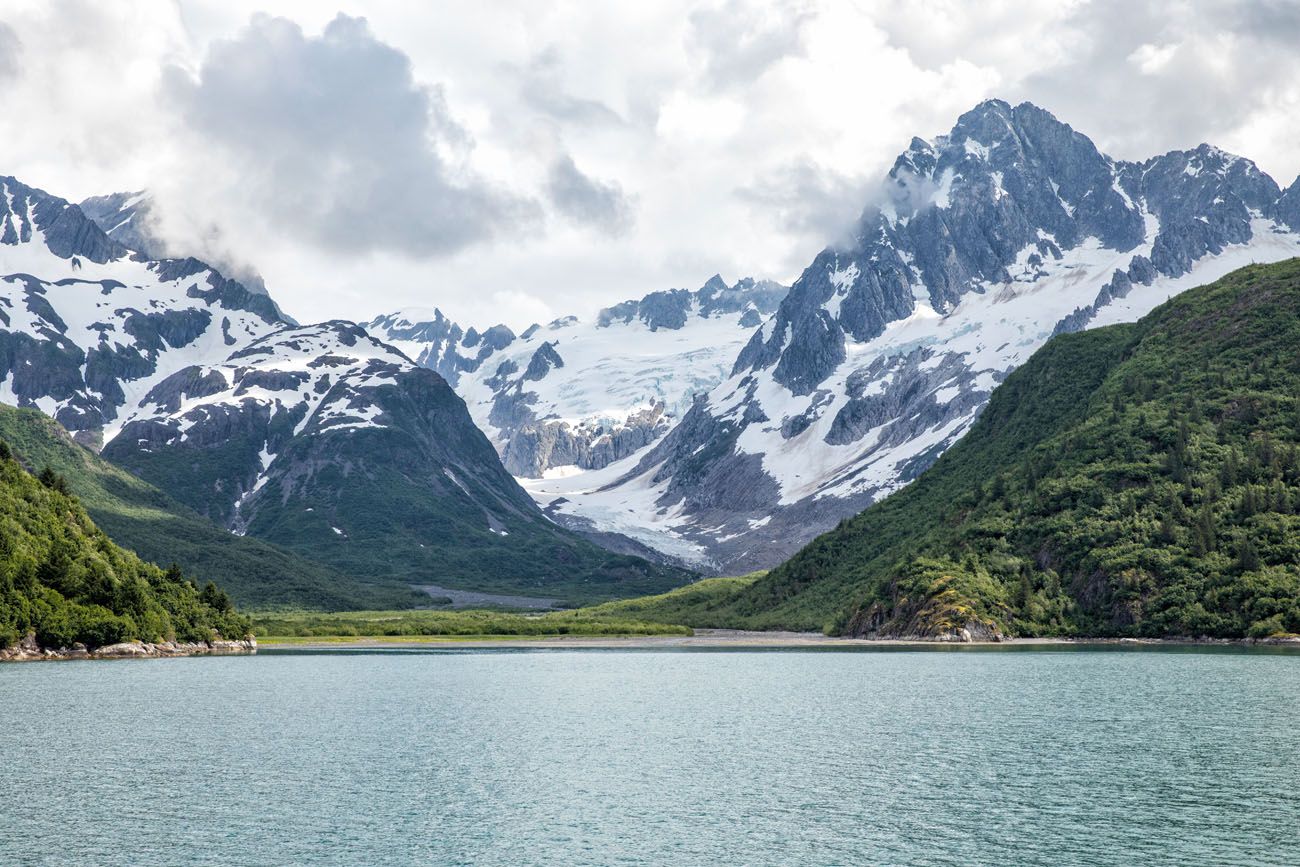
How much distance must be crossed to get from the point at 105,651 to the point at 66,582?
1036cm

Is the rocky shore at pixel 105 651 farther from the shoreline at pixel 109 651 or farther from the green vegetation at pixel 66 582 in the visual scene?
the green vegetation at pixel 66 582

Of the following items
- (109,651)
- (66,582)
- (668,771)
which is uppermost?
(66,582)

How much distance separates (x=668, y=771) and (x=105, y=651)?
4740 inches

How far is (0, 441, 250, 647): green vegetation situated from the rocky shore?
0.81 metres

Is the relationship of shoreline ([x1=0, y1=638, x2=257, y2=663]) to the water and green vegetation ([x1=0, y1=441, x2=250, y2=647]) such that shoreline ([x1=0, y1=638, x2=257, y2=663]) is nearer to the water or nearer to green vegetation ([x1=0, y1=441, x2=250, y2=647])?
green vegetation ([x1=0, y1=441, x2=250, y2=647])

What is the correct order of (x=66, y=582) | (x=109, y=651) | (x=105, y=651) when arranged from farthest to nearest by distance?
(x=109, y=651)
(x=105, y=651)
(x=66, y=582)

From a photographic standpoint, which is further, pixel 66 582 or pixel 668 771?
pixel 66 582

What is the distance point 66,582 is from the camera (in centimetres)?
17038

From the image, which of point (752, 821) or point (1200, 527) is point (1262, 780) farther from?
point (1200, 527)

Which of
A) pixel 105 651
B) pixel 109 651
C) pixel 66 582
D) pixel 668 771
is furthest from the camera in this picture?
pixel 109 651

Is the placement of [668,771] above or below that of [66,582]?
below

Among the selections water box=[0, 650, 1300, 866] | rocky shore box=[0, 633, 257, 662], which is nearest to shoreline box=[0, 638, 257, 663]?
rocky shore box=[0, 633, 257, 662]

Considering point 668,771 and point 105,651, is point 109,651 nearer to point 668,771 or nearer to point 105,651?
point 105,651

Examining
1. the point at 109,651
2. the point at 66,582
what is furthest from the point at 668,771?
the point at 66,582
